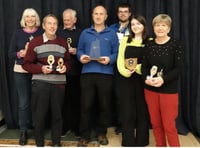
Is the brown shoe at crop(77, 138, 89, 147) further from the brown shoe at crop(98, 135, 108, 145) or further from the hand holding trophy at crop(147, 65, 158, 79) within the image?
the hand holding trophy at crop(147, 65, 158, 79)

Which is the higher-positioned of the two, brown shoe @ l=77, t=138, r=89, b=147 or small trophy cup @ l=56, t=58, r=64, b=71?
small trophy cup @ l=56, t=58, r=64, b=71

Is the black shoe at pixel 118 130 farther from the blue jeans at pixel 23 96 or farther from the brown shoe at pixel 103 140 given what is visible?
the blue jeans at pixel 23 96

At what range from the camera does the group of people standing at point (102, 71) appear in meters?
2.81

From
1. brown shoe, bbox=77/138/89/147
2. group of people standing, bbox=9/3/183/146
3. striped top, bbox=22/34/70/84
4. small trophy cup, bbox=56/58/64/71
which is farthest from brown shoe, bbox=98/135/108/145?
small trophy cup, bbox=56/58/64/71

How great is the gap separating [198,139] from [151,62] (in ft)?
4.19

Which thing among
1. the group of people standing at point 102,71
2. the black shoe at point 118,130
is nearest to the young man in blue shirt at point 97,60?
the group of people standing at point 102,71

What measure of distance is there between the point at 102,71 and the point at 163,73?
65cm

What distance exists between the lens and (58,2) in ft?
12.2

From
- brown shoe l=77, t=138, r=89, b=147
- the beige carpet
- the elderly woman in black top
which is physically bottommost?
the beige carpet

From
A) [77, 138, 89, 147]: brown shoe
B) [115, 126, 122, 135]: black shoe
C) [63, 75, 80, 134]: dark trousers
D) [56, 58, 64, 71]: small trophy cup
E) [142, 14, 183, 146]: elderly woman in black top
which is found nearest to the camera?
[142, 14, 183, 146]: elderly woman in black top

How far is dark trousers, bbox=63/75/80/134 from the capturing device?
356 cm

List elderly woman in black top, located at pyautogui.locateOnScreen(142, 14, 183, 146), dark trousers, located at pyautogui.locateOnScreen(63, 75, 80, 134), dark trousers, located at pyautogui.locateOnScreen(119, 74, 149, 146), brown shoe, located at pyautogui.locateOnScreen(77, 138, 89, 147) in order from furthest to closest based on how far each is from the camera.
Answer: dark trousers, located at pyautogui.locateOnScreen(63, 75, 80, 134) → brown shoe, located at pyautogui.locateOnScreen(77, 138, 89, 147) → dark trousers, located at pyautogui.locateOnScreen(119, 74, 149, 146) → elderly woman in black top, located at pyautogui.locateOnScreen(142, 14, 183, 146)

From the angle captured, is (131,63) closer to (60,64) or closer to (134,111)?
(134,111)

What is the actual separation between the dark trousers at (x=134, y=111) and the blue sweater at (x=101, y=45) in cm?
23
